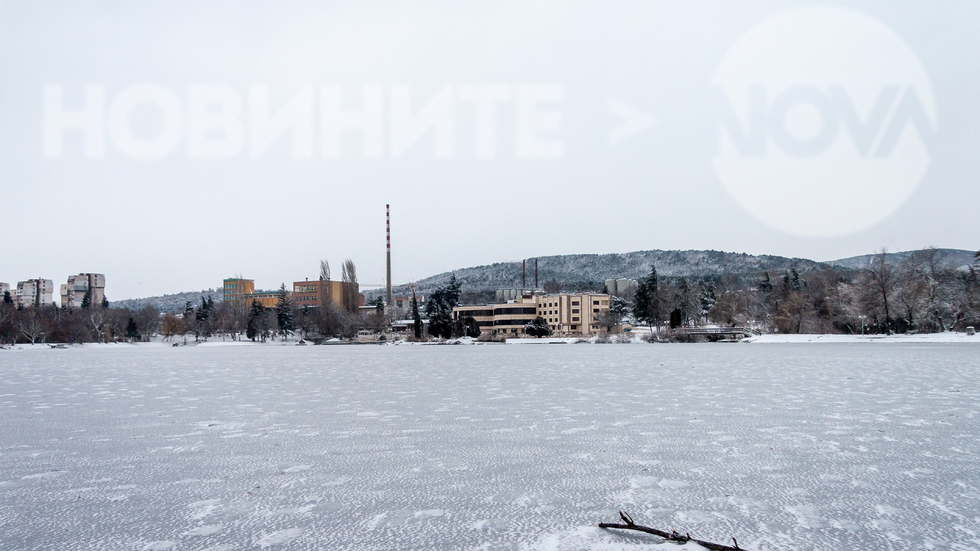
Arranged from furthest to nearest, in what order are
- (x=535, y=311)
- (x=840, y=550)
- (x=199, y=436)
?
(x=535, y=311), (x=199, y=436), (x=840, y=550)

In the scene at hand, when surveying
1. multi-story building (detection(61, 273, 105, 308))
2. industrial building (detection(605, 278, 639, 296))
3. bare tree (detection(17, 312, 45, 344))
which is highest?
multi-story building (detection(61, 273, 105, 308))

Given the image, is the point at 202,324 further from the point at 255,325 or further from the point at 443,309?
the point at 443,309

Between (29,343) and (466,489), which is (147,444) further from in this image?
(29,343)

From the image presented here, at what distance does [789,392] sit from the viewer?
44.8 ft

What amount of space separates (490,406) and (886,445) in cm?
648

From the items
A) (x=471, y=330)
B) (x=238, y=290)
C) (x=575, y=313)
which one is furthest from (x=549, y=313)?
(x=238, y=290)

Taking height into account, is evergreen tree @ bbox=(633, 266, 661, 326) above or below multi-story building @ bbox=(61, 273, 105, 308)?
below

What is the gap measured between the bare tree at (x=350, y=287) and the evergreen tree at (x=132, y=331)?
117 ft

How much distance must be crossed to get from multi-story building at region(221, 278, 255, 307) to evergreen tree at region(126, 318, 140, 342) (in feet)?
104

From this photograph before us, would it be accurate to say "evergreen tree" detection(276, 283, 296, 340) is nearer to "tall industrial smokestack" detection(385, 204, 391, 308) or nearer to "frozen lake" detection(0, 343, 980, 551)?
"tall industrial smokestack" detection(385, 204, 391, 308)

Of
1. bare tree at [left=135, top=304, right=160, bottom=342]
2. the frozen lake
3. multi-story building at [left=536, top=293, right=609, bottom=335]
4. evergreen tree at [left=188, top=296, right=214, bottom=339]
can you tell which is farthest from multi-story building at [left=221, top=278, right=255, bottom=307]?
the frozen lake

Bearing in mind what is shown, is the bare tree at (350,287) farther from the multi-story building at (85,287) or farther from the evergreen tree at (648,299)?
the multi-story building at (85,287)

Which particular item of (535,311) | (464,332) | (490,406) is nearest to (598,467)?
(490,406)

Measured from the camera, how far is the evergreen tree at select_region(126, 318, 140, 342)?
9394 centimetres
